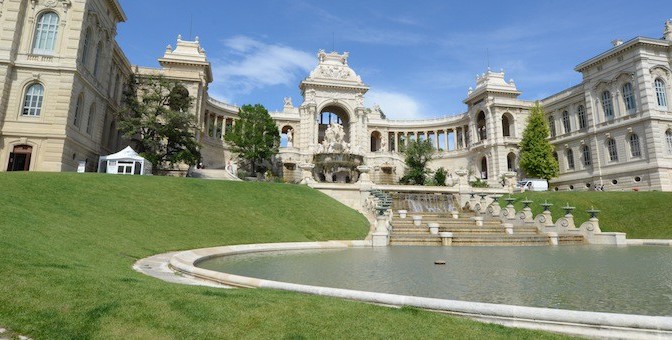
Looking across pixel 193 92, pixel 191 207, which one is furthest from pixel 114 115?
pixel 191 207

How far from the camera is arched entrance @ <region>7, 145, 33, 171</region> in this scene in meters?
31.2

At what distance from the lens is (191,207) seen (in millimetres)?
22188

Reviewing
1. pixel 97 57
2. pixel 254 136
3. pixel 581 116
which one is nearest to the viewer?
pixel 97 57

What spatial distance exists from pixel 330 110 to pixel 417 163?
21523 millimetres

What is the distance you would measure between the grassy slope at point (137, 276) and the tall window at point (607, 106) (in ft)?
149

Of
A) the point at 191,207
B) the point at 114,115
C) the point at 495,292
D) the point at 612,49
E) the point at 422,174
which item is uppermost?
the point at 612,49

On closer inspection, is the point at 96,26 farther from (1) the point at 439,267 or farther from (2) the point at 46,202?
(1) the point at 439,267

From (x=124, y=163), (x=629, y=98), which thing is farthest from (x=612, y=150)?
(x=124, y=163)

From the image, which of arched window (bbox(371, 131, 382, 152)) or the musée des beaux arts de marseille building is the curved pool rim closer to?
the musée des beaux arts de marseille building

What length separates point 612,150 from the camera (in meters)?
48.7

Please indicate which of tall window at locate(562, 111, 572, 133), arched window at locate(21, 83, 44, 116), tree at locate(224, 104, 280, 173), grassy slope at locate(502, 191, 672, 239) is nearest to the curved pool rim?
grassy slope at locate(502, 191, 672, 239)

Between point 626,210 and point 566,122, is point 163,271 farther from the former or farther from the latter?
point 566,122

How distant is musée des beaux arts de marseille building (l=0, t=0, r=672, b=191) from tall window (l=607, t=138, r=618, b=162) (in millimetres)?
131

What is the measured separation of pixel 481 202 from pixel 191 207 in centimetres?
2693
